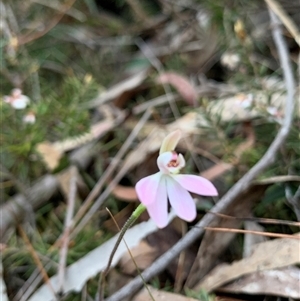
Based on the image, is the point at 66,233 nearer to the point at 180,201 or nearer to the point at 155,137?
the point at 155,137

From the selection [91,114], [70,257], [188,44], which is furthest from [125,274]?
[188,44]

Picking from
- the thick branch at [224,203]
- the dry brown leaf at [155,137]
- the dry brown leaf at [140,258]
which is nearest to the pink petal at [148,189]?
the thick branch at [224,203]

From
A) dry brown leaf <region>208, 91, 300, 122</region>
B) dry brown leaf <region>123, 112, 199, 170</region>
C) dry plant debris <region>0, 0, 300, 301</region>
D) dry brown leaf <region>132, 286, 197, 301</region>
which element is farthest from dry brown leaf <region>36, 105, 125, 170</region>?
dry brown leaf <region>132, 286, 197, 301</region>

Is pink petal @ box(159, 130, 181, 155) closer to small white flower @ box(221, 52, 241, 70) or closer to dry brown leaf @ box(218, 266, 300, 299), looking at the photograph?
dry brown leaf @ box(218, 266, 300, 299)

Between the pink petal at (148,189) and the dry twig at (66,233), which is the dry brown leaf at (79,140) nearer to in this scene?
the dry twig at (66,233)

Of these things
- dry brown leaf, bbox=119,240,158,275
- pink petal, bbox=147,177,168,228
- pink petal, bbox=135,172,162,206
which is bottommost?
dry brown leaf, bbox=119,240,158,275

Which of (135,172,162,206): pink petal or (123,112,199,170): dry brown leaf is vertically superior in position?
(135,172,162,206): pink petal

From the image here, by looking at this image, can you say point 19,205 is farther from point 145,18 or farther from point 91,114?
point 145,18
